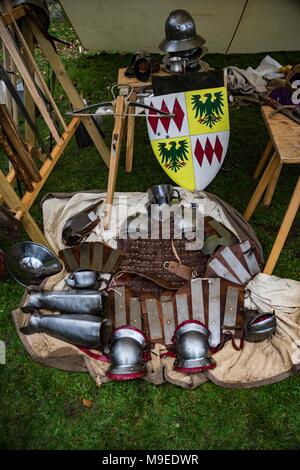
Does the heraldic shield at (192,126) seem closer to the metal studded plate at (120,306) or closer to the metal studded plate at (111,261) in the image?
the metal studded plate at (111,261)

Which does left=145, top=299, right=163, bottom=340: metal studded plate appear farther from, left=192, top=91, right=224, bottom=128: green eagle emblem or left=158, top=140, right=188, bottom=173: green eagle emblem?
left=192, top=91, right=224, bottom=128: green eagle emblem

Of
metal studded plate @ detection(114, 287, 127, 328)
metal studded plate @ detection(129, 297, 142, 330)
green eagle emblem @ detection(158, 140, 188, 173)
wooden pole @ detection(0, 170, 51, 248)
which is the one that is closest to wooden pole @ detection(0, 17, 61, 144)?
wooden pole @ detection(0, 170, 51, 248)

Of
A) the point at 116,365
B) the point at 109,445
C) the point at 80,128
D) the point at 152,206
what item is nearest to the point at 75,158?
the point at 80,128

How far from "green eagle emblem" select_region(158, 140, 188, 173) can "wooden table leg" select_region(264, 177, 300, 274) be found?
1201 millimetres

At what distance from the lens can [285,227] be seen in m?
2.97

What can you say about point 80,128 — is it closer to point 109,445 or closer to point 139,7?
point 139,7

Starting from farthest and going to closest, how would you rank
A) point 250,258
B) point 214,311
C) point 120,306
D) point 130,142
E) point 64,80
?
point 130,142 → point 64,80 → point 250,258 → point 120,306 → point 214,311

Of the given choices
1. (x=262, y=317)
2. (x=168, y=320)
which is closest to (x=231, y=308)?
(x=262, y=317)

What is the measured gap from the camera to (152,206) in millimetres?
3781

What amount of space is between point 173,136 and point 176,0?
3.46 m

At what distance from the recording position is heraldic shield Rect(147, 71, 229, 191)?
3572 mm

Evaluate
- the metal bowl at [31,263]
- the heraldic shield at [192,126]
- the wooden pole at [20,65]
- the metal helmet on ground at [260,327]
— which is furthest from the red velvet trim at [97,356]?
the wooden pole at [20,65]

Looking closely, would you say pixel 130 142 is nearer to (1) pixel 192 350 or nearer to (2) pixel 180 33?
→ (2) pixel 180 33

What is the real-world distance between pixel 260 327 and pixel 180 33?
105 inches
